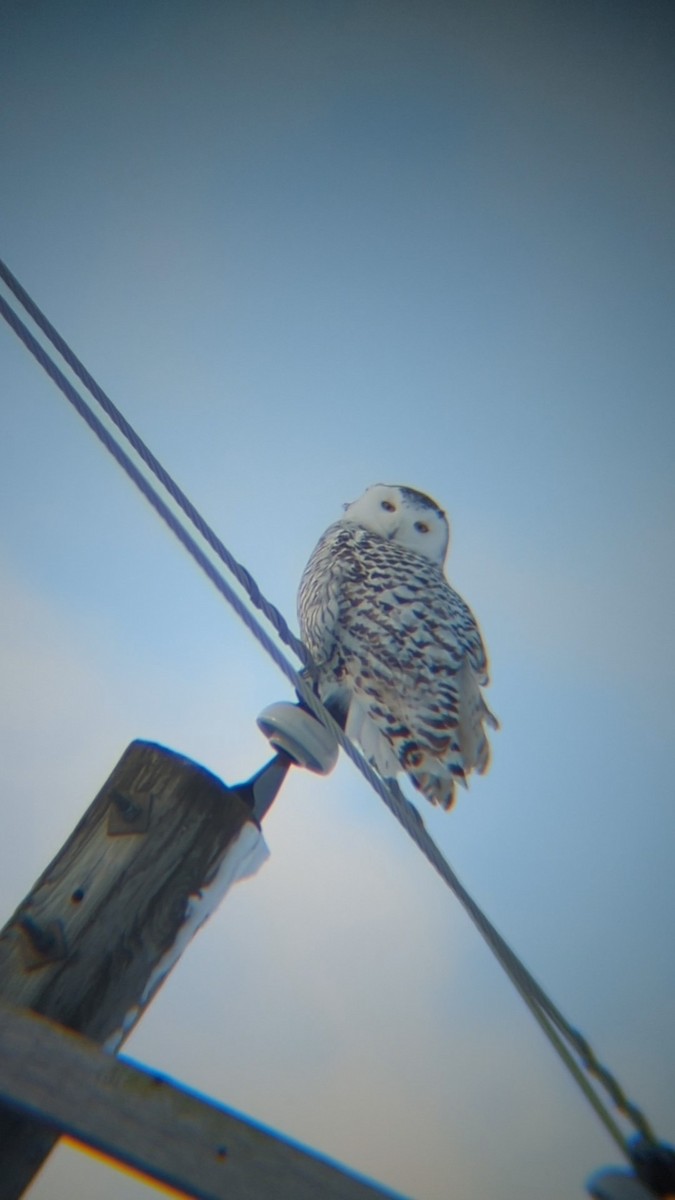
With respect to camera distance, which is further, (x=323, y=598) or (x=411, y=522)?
(x=411, y=522)

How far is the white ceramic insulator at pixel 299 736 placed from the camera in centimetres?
210

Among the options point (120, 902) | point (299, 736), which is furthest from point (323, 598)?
point (120, 902)

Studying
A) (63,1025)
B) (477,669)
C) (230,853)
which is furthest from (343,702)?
(63,1025)

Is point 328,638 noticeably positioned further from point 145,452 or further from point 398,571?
point 145,452

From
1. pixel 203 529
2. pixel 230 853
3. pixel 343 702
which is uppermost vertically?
pixel 343 702

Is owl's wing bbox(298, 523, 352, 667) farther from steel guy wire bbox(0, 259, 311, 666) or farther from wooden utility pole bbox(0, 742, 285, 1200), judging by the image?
wooden utility pole bbox(0, 742, 285, 1200)

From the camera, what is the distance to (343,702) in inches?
136

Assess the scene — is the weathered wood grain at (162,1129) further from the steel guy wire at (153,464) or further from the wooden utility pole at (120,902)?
the steel guy wire at (153,464)

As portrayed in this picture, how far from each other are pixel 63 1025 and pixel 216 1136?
0.32m

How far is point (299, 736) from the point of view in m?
2.10

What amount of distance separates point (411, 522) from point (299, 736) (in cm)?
246

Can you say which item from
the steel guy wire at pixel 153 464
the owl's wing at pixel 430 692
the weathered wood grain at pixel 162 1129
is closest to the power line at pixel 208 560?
the steel guy wire at pixel 153 464

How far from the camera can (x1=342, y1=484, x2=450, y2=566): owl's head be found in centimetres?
436

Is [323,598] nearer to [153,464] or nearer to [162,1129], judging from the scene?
[153,464]
